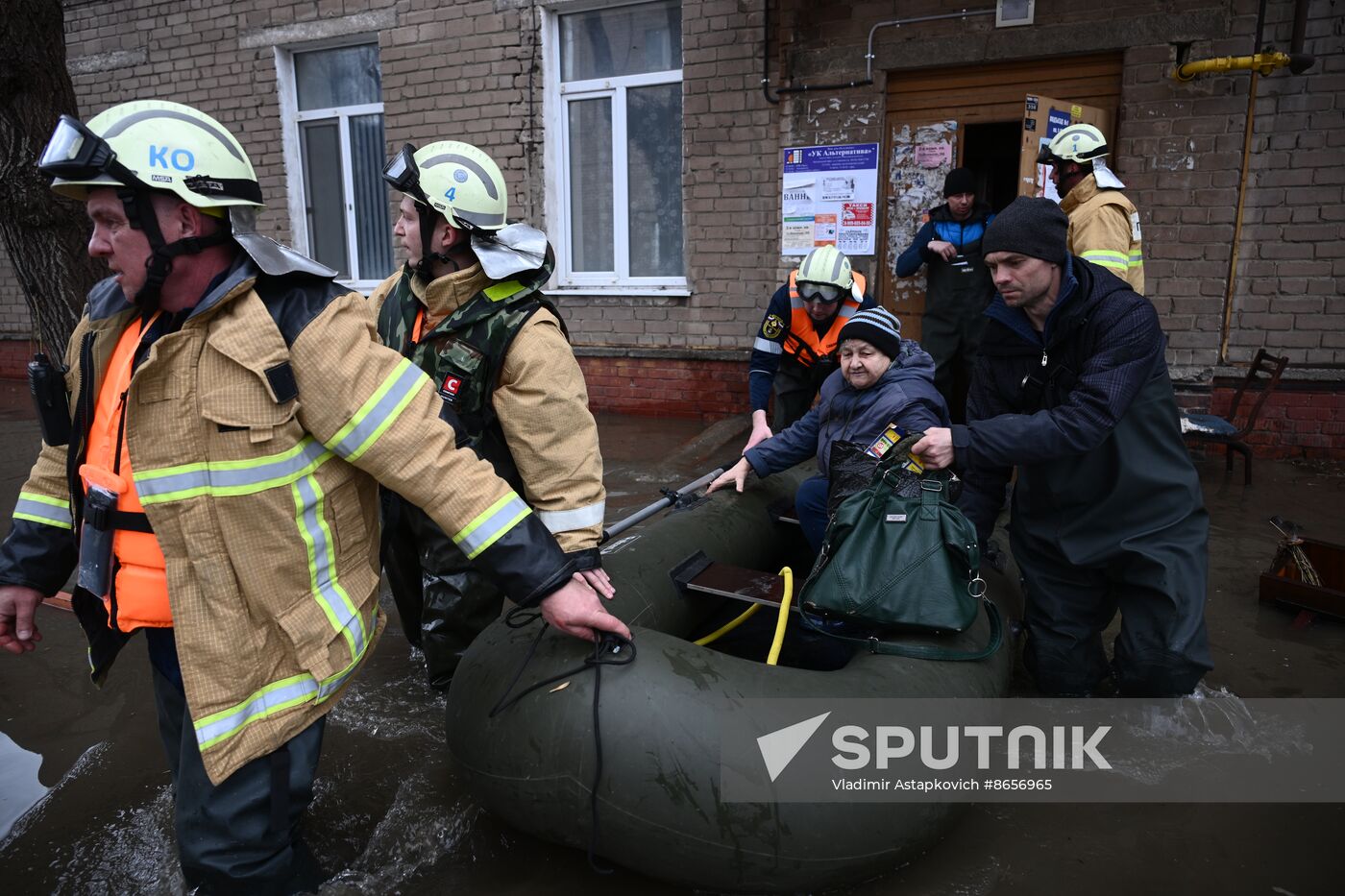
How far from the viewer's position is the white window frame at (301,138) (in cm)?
767

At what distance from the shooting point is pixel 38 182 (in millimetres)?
3461

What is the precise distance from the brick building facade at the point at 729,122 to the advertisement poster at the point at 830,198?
98 mm

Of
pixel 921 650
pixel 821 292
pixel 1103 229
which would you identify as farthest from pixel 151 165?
pixel 1103 229

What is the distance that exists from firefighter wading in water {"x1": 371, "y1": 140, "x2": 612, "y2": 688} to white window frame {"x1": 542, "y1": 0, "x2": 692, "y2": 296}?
4.23 metres

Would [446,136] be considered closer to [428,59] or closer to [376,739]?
[428,59]

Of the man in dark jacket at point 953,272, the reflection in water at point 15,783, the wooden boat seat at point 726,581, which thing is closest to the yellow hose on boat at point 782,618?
the wooden boat seat at point 726,581

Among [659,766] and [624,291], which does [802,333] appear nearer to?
[659,766]

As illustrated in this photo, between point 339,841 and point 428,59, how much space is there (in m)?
6.42

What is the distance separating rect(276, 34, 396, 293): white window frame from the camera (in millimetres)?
7668

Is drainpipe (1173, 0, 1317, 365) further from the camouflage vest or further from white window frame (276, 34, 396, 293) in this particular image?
A: white window frame (276, 34, 396, 293)

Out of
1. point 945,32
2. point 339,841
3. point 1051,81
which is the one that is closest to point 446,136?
point 945,32

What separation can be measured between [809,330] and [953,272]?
1.58 m

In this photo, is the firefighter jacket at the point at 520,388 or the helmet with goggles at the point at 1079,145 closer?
the firefighter jacket at the point at 520,388

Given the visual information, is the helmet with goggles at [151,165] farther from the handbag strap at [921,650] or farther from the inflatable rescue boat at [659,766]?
the handbag strap at [921,650]
